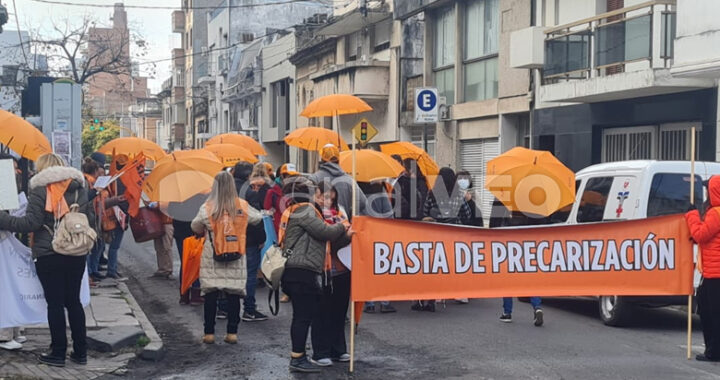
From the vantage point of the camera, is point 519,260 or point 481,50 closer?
point 519,260

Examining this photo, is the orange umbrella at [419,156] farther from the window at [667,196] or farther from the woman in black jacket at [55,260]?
the woman in black jacket at [55,260]

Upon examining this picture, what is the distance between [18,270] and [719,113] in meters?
12.3

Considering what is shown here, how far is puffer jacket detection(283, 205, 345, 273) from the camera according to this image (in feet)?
26.9

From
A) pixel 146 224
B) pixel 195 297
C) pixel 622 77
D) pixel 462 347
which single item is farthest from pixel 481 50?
pixel 462 347

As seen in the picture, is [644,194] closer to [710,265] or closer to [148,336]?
[710,265]

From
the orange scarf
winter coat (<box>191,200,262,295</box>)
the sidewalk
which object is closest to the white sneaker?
the sidewalk

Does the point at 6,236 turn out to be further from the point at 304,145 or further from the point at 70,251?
the point at 304,145

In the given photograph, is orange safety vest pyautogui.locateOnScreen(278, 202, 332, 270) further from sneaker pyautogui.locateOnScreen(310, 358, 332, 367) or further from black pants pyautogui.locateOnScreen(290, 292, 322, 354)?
sneaker pyautogui.locateOnScreen(310, 358, 332, 367)

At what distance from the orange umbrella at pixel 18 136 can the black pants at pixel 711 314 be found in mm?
6724

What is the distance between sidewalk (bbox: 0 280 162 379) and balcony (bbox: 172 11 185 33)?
70129 millimetres

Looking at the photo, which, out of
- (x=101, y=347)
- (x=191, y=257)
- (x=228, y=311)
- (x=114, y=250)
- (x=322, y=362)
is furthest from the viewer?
(x=114, y=250)

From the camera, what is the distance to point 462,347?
9625 millimetres

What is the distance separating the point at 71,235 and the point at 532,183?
5971 mm

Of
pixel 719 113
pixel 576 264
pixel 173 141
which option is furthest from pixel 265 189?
pixel 173 141
